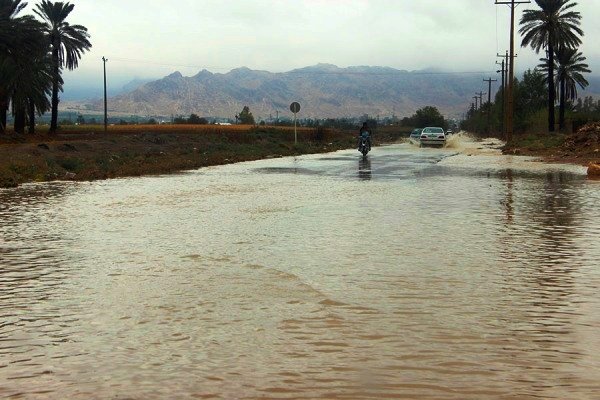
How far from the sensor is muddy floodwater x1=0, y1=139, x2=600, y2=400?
4949mm

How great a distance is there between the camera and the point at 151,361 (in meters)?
5.31

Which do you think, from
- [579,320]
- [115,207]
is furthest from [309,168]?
[579,320]

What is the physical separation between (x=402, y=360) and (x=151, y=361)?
1.71 m

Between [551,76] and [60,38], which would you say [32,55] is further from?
[551,76]

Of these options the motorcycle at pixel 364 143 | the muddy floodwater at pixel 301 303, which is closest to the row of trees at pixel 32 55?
the motorcycle at pixel 364 143

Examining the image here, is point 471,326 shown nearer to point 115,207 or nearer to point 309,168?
point 115,207

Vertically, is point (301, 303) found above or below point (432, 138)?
below

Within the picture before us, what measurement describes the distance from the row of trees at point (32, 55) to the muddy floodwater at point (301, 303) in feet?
134

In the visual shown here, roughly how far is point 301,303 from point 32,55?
170 ft

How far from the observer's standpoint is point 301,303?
7.00 metres

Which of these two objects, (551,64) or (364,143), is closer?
(364,143)

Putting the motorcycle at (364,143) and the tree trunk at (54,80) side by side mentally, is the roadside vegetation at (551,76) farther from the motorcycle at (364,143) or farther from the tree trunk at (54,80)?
the tree trunk at (54,80)

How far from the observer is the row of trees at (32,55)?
51719mm

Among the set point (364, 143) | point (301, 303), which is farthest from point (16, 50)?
point (301, 303)
